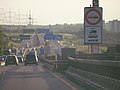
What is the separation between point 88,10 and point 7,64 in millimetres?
50509

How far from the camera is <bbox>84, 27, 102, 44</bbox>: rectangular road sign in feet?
63.2

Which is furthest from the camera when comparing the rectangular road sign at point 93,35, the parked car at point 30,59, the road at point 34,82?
the parked car at point 30,59

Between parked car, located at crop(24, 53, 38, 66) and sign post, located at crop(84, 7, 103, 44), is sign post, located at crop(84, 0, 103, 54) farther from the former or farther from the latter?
parked car, located at crop(24, 53, 38, 66)

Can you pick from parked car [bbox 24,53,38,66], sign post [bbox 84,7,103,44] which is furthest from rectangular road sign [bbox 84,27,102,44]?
parked car [bbox 24,53,38,66]

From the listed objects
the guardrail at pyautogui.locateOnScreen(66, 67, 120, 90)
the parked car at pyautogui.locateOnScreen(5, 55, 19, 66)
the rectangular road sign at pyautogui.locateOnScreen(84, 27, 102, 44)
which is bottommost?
the parked car at pyautogui.locateOnScreen(5, 55, 19, 66)

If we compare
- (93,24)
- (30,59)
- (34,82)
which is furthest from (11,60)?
(93,24)

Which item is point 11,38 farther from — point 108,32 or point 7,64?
point 108,32

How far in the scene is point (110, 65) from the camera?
16969 mm

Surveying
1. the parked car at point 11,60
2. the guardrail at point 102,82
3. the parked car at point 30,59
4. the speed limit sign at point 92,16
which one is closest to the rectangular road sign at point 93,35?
the speed limit sign at point 92,16

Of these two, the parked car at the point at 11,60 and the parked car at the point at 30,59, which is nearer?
the parked car at the point at 30,59

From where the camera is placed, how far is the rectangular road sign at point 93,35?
19.2m

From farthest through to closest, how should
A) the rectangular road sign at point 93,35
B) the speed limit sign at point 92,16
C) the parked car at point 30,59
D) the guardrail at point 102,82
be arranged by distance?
1. the parked car at point 30,59
2. the speed limit sign at point 92,16
3. the rectangular road sign at point 93,35
4. the guardrail at point 102,82

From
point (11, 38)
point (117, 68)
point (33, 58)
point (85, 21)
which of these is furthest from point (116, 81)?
point (11, 38)

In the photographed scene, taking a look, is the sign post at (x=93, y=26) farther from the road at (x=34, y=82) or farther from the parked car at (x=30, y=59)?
the parked car at (x=30, y=59)
